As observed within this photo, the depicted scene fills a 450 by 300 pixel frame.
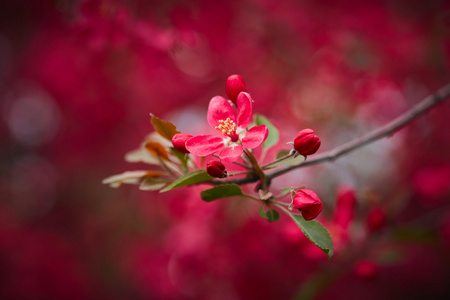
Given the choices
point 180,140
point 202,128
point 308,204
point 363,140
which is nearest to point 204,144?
point 180,140

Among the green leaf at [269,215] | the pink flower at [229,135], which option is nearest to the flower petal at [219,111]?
the pink flower at [229,135]

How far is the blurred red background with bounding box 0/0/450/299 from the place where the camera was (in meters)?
1.45

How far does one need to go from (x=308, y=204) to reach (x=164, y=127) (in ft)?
1.25

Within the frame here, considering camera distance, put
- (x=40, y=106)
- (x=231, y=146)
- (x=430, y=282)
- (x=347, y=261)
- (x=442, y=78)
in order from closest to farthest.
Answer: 1. (x=231, y=146)
2. (x=347, y=261)
3. (x=442, y=78)
4. (x=430, y=282)
5. (x=40, y=106)

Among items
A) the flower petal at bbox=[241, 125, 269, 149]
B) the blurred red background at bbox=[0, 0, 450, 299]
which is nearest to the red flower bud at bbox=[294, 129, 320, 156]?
the flower petal at bbox=[241, 125, 269, 149]

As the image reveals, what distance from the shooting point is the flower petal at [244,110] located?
0.74 meters

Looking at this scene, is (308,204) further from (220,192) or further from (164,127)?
(164,127)

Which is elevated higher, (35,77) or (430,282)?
(35,77)

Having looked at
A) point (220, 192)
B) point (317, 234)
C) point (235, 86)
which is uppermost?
point (235, 86)

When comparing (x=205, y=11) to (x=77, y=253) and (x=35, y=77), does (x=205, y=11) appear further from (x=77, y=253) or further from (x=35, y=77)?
(x=77, y=253)

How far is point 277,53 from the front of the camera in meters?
2.44

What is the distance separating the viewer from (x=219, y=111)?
0.80 m

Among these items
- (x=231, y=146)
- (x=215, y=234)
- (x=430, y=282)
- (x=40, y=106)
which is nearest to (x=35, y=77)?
(x=40, y=106)

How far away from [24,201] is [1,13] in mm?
2260
